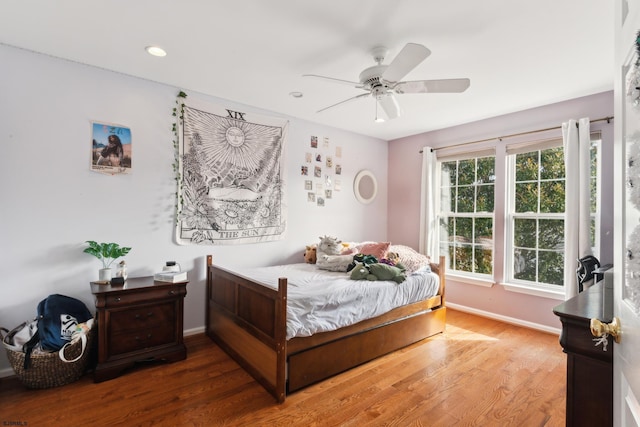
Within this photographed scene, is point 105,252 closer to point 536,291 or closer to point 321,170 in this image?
point 321,170

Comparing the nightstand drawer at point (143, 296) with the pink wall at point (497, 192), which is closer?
the nightstand drawer at point (143, 296)

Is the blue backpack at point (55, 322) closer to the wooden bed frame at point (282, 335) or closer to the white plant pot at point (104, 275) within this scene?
the white plant pot at point (104, 275)

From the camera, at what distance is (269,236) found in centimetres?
366

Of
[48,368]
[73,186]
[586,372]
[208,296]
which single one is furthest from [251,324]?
[586,372]

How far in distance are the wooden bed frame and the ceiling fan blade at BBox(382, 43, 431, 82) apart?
151 centimetres

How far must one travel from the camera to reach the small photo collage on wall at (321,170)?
4047mm

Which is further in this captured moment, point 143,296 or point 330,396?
point 143,296

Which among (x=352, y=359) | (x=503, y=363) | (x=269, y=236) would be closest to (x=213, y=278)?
(x=269, y=236)

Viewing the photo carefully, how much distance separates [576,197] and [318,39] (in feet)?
9.34

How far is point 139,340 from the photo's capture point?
2.48 metres

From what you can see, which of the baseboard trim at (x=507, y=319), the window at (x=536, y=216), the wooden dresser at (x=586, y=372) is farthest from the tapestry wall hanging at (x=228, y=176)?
the wooden dresser at (x=586, y=372)

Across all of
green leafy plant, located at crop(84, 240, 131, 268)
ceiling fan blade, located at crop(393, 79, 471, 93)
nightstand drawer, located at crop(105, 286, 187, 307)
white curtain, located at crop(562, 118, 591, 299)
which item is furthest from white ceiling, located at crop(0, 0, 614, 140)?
nightstand drawer, located at crop(105, 286, 187, 307)

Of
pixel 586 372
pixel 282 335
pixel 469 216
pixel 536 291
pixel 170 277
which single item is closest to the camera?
pixel 586 372

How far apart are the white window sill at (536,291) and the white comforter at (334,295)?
3.43ft
